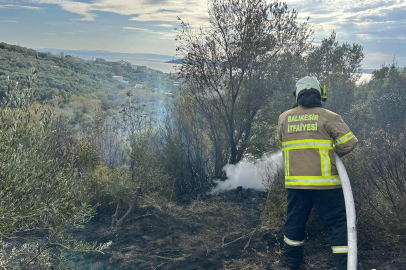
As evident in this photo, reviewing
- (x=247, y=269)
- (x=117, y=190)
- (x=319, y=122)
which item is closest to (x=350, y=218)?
(x=319, y=122)

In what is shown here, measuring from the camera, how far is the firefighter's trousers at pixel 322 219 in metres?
3.37

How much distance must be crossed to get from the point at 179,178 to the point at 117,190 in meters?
2.61

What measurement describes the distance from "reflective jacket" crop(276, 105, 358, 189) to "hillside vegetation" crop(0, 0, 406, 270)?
1.00 meters

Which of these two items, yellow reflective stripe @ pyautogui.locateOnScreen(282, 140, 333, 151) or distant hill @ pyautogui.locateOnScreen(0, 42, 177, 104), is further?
distant hill @ pyautogui.locateOnScreen(0, 42, 177, 104)

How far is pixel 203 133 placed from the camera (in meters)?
10.2

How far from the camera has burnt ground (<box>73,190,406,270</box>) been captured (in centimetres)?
427

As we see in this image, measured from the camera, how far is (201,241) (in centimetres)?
569

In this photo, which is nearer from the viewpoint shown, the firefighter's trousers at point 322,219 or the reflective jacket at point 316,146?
the firefighter's trousers at point 322,219

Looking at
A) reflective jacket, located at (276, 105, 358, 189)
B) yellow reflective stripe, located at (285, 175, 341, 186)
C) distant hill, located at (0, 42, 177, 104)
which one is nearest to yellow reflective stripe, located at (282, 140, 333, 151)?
reflective jacket, located at (276, 105, 358, 189)

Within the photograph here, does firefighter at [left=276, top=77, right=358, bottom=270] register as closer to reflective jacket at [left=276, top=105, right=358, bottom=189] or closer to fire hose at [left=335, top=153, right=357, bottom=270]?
reflective jacket at [left=276, top=105, right=358, bottom=189]

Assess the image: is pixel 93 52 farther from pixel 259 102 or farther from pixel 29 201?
pixel 29 201

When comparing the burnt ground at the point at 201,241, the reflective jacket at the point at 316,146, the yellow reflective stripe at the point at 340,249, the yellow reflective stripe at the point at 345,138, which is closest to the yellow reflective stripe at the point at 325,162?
the reflective jacket at the point at 316,146

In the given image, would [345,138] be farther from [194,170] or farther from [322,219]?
[194,170]

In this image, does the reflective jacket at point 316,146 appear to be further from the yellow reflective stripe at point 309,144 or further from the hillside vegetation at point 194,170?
the hillside vegetation at point 194,170
